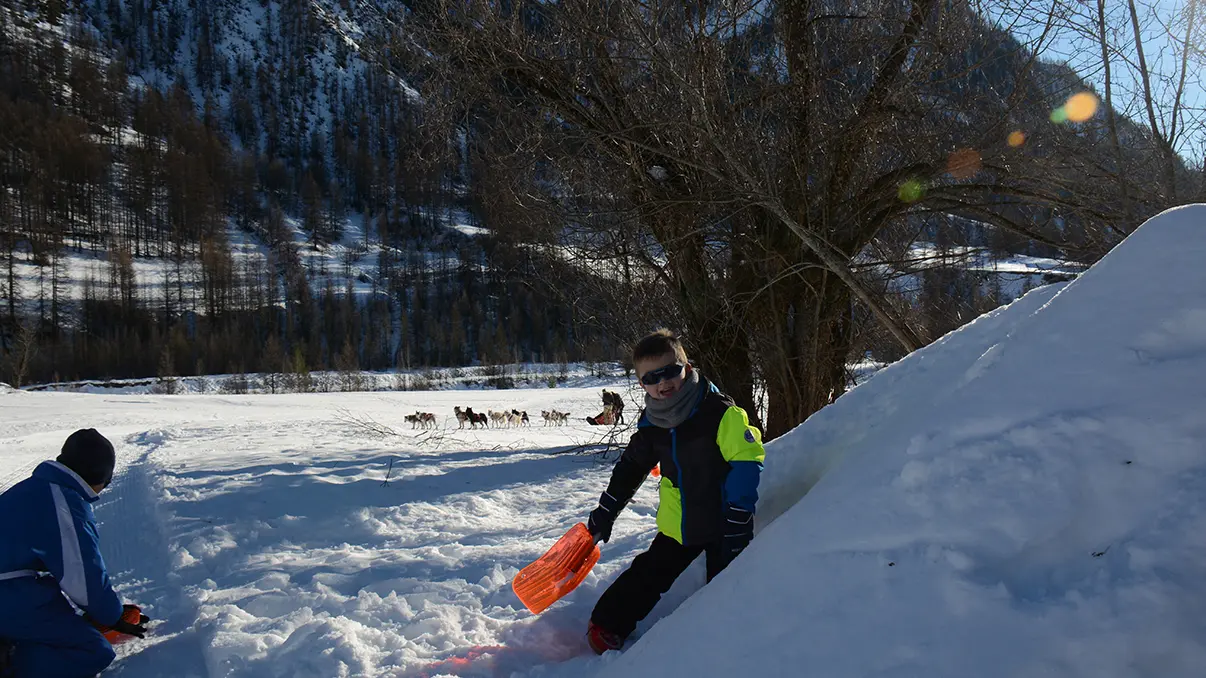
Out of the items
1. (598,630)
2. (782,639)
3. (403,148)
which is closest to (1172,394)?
(782,639)

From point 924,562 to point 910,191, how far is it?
195 inches

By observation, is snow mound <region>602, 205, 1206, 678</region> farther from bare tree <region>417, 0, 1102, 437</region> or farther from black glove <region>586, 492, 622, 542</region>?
bare tree <region>417, 0, 1102, 437</region>

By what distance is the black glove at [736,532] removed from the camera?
2.58 metres

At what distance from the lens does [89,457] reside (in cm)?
287

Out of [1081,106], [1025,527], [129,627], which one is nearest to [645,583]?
[1025,527]

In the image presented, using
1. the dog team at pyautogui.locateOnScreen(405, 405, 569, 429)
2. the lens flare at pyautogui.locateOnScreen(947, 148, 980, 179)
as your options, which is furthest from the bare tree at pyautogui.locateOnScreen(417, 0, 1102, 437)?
the dog team at pyautogui.locateOnScreen(405, 405, 569, 429)

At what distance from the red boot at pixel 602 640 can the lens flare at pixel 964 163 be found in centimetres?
484

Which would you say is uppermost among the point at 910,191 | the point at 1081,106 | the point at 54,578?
the point at 1081,106

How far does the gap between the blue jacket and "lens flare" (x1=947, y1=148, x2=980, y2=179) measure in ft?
20.4

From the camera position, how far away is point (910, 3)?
17.4ft

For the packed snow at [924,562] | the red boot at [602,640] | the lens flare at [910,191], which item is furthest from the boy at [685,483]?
the lens flare at [910,191]

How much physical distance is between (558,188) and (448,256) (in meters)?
73.3

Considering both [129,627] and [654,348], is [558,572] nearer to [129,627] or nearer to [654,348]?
[654,348]

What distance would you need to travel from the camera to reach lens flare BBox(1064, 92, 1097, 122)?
4.66 metres
